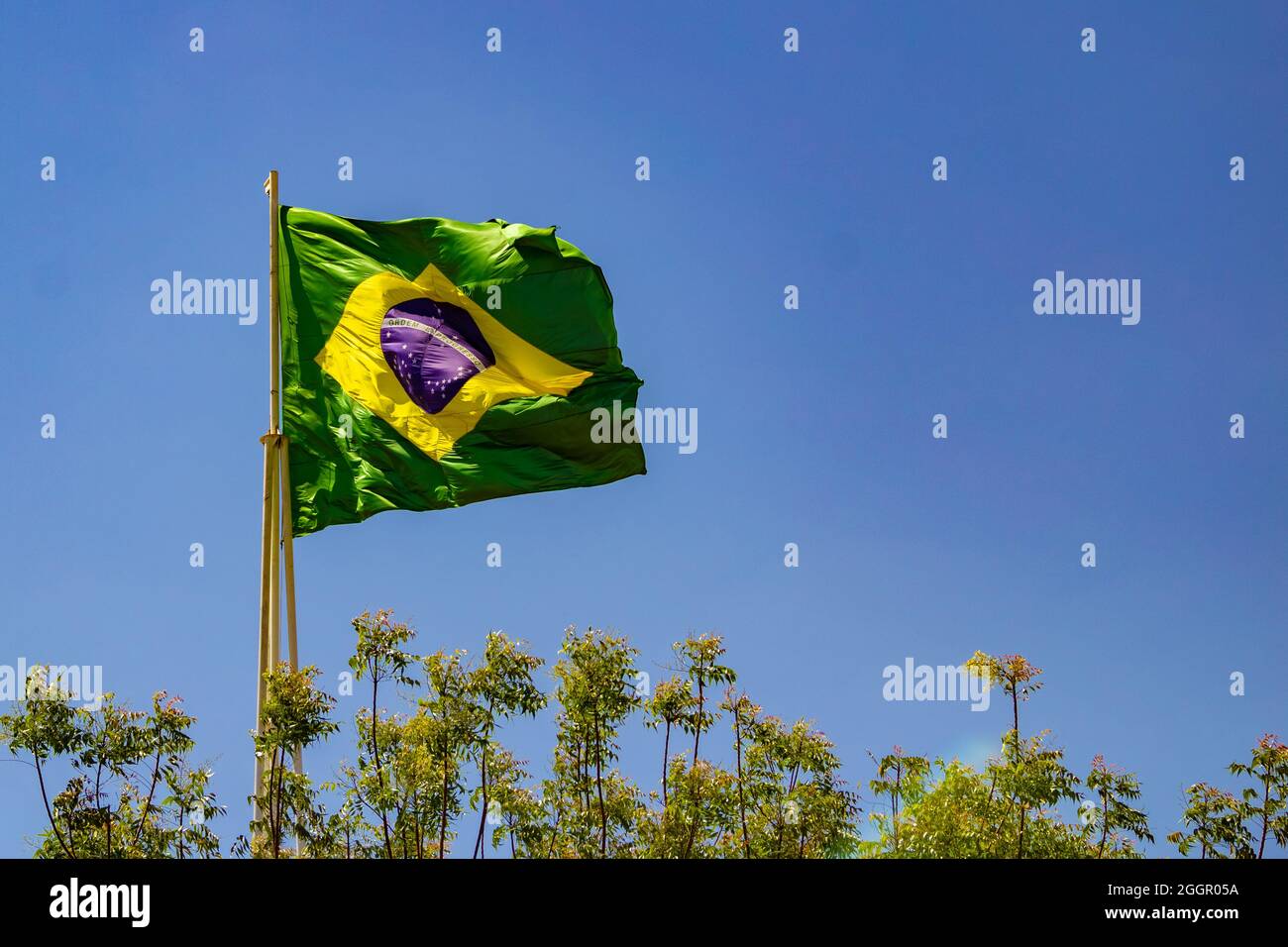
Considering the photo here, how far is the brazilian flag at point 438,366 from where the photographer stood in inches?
936

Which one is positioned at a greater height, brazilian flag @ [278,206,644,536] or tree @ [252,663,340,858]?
brazilian flag @ [278,206,644,536]

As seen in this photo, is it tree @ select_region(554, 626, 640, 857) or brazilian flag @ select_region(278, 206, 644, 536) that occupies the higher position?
brazilian flag @ select_region(278, 206, 644, 536)

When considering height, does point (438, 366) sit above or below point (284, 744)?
above

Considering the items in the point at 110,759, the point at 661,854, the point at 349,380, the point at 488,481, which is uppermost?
the point at 349,380

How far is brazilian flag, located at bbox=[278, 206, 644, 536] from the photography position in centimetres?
2378

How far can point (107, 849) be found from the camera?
2134 cm

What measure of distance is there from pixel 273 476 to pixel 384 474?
5.75 feet

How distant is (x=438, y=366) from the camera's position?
24797mm

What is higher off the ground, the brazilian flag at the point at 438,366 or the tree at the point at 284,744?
the brazilian flag at the point at 438,366
